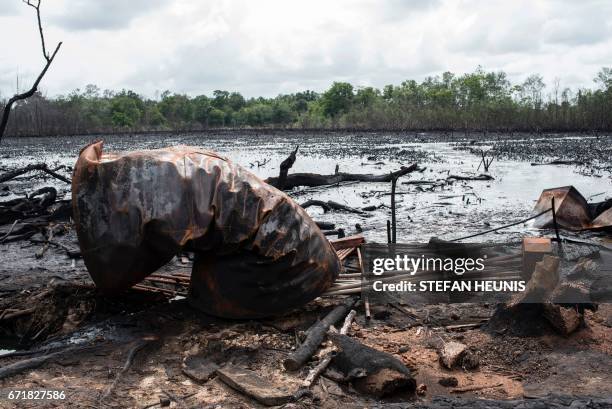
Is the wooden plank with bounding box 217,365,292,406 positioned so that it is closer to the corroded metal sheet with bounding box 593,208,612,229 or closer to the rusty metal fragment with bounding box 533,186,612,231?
the rusty metal fragment with bounding box 533,186,612,231

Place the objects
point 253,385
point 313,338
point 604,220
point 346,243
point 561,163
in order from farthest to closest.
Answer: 1. point 561,163
2. point 604,220
3. point 346,243
4. point 313,338
5. point 253,385

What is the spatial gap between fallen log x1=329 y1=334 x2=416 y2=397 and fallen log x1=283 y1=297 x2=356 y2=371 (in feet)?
0.90

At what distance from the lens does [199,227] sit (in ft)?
16.5

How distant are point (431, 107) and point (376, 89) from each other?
31.8 meters

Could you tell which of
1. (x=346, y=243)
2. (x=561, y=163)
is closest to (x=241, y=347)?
(x=346, y=243)

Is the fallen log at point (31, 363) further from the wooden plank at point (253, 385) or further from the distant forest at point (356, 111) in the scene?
the distant forest at point (356, 111)

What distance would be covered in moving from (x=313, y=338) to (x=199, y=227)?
1.38 metres

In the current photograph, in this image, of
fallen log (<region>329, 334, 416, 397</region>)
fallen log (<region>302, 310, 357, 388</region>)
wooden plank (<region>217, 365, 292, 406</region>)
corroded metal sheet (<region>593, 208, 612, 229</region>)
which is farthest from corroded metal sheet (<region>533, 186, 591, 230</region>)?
wooden plank (<region>217, 365, 292, 406</region>)

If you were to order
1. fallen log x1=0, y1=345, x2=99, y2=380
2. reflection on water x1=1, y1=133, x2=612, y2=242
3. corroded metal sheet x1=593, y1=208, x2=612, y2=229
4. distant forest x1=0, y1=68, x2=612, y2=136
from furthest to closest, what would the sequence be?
1. distant forest x1=0, y1=68, x2=612, y2=136
2. reflection on water x1=1, y1=133, x2=612, y2=242
3. corroded metal sheet x1=593, y1=208, x2=612, y2=229
4. fallen log x1=0, y1=345, x2=99, y2=380

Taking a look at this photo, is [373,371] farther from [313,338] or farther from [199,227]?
[199,227]

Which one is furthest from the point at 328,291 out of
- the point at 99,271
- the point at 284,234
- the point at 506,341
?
the point at 99,271

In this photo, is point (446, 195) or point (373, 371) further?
point (446, 195)

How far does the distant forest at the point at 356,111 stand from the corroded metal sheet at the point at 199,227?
46783mm

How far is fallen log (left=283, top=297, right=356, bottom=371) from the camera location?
4.80 m
